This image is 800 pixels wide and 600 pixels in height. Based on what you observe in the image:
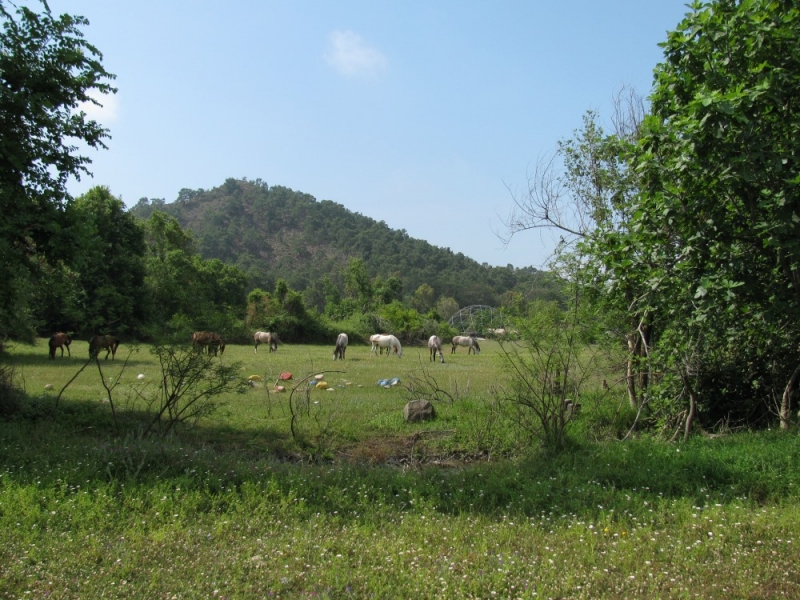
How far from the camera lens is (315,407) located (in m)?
13.4

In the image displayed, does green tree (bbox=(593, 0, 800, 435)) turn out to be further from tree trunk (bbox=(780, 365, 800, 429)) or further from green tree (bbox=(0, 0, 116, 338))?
green tree (bbox=(0, 0, 116, 338))

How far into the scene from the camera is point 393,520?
615 cm

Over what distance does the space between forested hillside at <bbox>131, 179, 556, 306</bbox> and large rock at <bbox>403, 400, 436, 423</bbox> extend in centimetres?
7309

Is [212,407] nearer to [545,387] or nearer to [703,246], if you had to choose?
[545,387]

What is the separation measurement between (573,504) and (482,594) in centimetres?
267

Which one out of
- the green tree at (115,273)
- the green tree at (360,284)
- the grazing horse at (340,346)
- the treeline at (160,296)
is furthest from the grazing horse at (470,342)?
the green tree at (115,273)

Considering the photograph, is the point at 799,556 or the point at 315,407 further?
the point at 315,407

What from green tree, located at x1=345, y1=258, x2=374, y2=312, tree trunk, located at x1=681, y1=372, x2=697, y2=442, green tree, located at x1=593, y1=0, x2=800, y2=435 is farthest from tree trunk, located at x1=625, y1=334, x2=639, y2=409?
green tree, located at x1=345, y1=258, x2=374, y2=312

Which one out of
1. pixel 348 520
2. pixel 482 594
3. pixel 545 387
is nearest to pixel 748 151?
pixel 545 387

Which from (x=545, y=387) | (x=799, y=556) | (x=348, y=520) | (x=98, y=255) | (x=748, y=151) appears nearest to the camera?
(x=799, y=556)

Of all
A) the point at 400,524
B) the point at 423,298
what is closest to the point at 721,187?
the point at 400,524

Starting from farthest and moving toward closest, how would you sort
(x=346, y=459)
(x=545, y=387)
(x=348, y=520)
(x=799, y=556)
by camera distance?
(x=346, y=459)
(x=545, y=387)
(x=348, y=520)
(x=799, y=556)

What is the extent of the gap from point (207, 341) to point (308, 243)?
370 ft

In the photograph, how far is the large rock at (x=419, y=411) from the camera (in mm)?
12344
